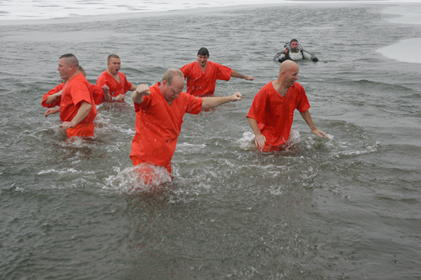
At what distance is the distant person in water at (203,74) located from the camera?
962 cm

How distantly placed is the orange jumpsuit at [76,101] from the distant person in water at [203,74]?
11.5 ft

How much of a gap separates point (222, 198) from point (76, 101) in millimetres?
2557

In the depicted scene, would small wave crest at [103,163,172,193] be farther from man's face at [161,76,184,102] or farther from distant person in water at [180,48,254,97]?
distant person in water at [180,48,254,97]

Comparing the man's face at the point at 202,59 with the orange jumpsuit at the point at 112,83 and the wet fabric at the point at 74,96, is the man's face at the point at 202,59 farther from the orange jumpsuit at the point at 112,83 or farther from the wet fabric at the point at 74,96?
the wet fabric at the point at 74,96

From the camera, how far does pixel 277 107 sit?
605cm

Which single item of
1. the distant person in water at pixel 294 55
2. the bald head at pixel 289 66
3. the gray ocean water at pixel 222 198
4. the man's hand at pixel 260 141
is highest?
the bald head at pixel 289 66

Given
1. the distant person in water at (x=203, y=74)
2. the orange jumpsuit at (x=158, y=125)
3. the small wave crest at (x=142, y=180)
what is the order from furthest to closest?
the distant person in water at (x=203, y=74) < the small wave crest at (x=142, y=180) < the orange jumpsuit at (x=158, y=125)

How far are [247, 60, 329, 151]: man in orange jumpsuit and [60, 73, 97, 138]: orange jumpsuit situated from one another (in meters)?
2.43

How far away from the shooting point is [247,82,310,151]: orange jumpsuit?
234 inches

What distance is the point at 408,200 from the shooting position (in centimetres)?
502

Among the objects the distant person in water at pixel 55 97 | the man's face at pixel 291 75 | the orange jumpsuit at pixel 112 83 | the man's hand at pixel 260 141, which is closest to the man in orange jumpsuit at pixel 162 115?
the man's hand at pixel 260 141

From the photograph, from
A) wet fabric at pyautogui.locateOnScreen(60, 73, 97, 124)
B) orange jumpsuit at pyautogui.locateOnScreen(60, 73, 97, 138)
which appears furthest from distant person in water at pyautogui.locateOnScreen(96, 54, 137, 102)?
wet fabric at pyautogui.locateOnScreen(60, 73, 97, 124)

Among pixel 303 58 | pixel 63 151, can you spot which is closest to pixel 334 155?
pixel 63 151

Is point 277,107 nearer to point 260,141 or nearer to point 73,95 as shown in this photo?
point 260,141
